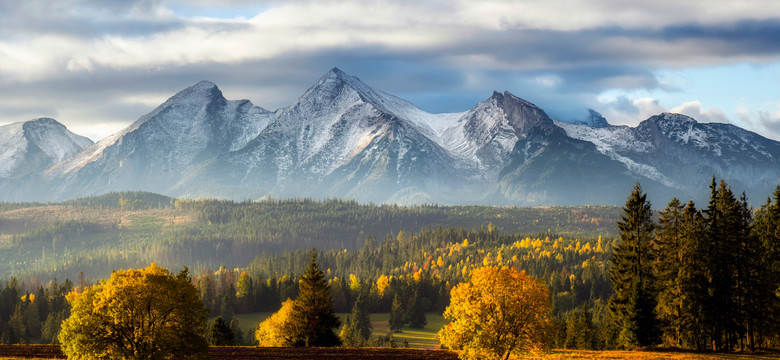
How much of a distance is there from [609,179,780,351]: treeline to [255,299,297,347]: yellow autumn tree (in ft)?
145

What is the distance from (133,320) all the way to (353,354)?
25890 millimetres

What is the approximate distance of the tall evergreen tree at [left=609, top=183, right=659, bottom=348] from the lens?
3620 inches

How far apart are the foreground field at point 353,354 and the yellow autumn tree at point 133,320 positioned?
10.4 metres

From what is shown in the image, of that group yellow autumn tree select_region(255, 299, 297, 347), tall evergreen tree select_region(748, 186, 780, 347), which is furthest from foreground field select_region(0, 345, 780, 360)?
yellow autumn tree select_region(255, 299, 297, 347)

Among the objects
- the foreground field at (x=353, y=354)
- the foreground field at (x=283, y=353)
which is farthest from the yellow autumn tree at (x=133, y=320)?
the foreground field at (x=283, y=353)

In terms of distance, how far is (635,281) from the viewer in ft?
306

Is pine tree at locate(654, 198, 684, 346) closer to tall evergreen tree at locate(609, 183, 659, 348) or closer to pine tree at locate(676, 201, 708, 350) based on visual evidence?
pine tree at locate(676, 201, 708, 350)

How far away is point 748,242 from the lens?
8788cm

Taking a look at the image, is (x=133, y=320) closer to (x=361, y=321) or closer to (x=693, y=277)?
(x=693, y=277)

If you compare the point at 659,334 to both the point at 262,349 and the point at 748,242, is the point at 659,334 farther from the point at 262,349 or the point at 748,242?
the point at 262,349

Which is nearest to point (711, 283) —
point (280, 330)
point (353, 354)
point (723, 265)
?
point (723, 265)

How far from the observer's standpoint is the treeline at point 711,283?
86938 millimetres

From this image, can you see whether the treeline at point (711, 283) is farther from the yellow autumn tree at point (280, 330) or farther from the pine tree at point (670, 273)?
Answer: the yellow autumn tree at point (280, 330)

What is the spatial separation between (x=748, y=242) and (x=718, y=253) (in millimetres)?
3893
